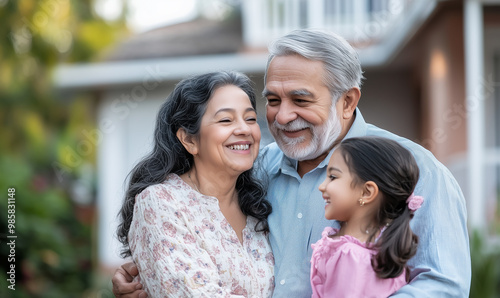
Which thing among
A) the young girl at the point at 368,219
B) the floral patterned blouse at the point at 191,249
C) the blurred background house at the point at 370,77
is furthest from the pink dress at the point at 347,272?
the blurred background house at the point at 370,77

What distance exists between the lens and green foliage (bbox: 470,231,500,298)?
805 centimetres

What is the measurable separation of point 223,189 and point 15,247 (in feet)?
22.1

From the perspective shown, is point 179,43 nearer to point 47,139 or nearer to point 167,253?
point 47,139

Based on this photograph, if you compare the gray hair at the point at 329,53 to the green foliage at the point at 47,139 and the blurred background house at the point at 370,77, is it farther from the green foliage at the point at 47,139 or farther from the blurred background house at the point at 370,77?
the green foliage at the point at 47,139

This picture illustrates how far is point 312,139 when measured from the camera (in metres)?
3.54

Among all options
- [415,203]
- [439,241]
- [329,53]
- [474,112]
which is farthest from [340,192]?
[474,112]

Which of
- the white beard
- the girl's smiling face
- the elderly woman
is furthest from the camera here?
the white beard

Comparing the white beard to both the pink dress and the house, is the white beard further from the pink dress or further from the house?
→ the house

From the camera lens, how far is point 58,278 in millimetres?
10891

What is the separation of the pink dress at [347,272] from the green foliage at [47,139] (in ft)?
24.7

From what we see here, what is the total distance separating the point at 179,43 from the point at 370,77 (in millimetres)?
3629

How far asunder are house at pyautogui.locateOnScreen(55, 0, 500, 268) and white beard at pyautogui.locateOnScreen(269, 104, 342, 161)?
5.45 m

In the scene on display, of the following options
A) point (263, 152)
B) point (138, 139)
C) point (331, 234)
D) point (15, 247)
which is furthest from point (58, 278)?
point (331, 234)

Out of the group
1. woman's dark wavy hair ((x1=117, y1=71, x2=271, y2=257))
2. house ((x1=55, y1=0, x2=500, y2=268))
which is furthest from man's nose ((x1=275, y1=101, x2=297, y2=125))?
house ((x1=55, y1=0, x2=500, y2=268))
